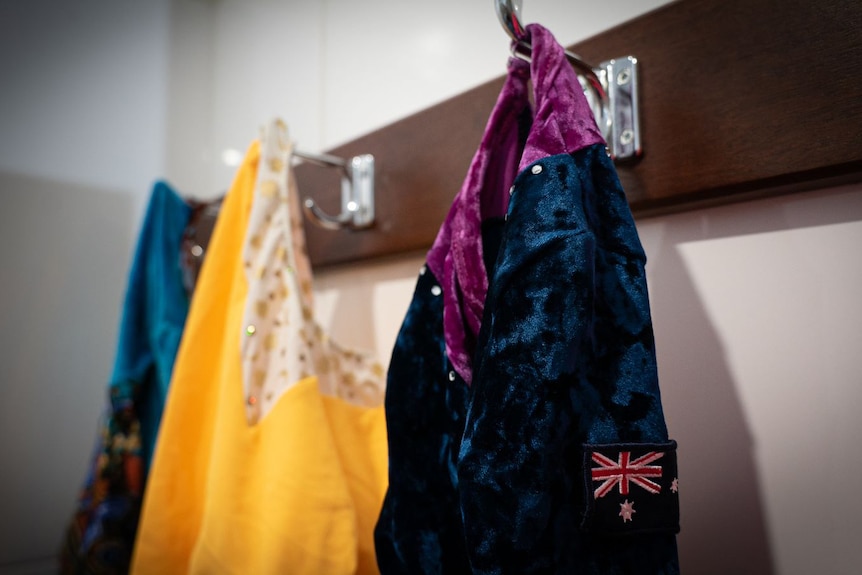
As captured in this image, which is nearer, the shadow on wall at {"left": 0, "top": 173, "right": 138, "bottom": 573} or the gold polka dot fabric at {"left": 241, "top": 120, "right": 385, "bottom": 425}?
the gold polka dot fabric at {"left": 241, "top": 120, "right": 385, "bottom": 425}

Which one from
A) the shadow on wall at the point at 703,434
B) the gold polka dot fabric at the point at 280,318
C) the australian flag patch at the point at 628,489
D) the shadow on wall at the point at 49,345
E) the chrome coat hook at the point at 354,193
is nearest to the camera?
the australian flag patch at the point at 628,489

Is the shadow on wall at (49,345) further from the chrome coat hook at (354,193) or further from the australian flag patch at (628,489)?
the australian flag patch at (628,489)

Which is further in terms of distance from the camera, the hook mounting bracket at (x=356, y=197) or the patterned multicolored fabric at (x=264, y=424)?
the hook mounting bracket at (x=356, y=197)

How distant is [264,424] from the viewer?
0.58 metres

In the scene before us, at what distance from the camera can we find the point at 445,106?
2.15ft

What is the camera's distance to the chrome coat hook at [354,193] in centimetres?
75

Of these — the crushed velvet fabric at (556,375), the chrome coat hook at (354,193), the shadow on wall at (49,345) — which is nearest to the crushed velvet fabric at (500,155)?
the crushed velvet fabric at (556,375)

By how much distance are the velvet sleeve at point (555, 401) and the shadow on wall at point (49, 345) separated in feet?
3.02

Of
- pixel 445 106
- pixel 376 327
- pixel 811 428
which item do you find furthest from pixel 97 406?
pixel 811 428

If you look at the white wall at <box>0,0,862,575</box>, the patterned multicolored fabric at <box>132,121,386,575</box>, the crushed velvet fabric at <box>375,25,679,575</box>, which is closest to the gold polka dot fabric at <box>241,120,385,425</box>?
the patterned multicolored fabric at <box>132,121,386,575</box>

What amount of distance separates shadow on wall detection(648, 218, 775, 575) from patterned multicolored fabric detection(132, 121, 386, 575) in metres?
0.30

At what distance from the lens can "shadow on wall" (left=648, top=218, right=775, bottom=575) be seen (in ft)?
1.49

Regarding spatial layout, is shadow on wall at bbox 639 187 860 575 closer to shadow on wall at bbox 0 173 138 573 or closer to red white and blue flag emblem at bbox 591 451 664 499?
red white and blue flag emblem at bbox 591 451 664 499

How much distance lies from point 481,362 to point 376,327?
408mm
